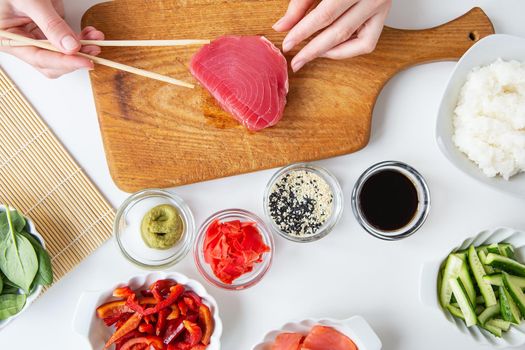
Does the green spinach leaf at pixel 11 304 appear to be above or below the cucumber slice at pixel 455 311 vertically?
above

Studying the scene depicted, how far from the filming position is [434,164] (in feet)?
6.82

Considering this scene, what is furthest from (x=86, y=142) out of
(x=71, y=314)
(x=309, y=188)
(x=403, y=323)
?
(x=403, y=323)

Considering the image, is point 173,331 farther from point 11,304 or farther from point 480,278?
point 480,278

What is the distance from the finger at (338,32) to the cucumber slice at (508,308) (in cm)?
113

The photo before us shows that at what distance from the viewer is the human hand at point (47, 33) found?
176 cm

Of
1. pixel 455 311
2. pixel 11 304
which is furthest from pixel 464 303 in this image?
pixel 11 304

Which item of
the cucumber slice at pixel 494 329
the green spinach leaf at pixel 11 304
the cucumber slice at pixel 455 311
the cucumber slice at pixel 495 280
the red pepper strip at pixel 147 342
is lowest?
the cucumber slice at pixel 494 329

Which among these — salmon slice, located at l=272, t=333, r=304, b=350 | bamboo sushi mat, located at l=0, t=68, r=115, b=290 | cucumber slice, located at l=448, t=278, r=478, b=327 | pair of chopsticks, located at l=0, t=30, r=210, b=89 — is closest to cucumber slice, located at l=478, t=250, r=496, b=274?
cucumber slice, located at l=448, t=278, r=478, b=327

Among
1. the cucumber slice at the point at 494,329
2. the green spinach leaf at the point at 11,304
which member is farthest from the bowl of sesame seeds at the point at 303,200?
the green spinach leaf at the point at 11,304

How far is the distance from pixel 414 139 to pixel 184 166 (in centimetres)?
97

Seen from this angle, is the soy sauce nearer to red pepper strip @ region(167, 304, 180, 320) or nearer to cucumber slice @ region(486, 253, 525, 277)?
cucumber slice @ region(486, 253, 525, 277)

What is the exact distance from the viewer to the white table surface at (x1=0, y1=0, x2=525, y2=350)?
80.0 inches

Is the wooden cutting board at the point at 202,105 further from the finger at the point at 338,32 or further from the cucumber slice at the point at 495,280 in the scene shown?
the cucumber slice at the point at 495,280

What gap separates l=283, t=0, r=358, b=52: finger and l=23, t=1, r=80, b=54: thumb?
791 mm
